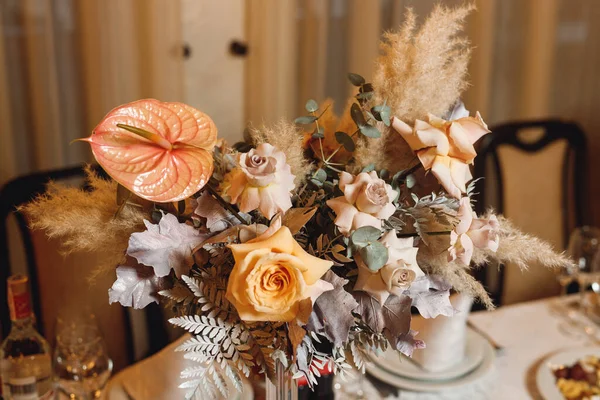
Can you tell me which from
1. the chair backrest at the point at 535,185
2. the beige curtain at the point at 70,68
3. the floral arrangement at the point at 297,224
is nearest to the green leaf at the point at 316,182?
the floral arrangement at the point at 297,224

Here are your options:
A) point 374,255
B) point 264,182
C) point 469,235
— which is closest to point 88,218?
point 264,182

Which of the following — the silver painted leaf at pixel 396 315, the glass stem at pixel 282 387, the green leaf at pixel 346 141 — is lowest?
the glass stem at pixel 282 387

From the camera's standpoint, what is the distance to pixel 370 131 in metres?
0.73

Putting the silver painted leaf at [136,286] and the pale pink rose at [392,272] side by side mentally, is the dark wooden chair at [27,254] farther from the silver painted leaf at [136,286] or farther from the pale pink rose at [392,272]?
the pale pink rose at [392,272]

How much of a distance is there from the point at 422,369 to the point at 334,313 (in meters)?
0.47

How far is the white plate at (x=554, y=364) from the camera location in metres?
1.07

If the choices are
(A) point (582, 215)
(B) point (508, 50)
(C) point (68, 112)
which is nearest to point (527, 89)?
(B) point (508, 50)

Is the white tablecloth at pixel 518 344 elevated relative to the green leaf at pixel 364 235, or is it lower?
lower

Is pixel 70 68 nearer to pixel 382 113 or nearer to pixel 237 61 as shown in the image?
pixel 237 61

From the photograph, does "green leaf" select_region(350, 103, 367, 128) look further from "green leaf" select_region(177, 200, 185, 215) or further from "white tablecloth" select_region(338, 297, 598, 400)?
"white tablecloth" select_region(338, 297, 598, 400)

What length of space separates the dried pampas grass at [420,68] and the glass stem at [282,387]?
329 mm

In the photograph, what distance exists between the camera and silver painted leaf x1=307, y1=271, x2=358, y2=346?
68 centimetres

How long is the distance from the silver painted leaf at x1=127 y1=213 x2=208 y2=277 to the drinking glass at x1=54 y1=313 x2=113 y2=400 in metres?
0.44

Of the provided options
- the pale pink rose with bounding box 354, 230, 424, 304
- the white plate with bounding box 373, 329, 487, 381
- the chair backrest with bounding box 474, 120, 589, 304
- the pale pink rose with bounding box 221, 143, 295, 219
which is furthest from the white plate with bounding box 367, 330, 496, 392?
the chair backrest with bounding box 474, 120, 589, 304
